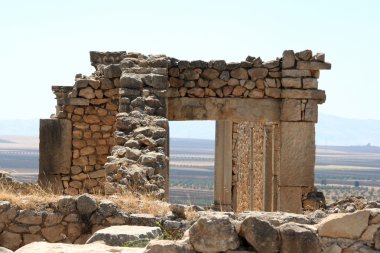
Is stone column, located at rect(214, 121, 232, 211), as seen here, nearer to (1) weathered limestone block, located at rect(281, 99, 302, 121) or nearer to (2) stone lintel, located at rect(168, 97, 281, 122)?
(2) stone lintel, located at rect(168, 97, 281, 122)

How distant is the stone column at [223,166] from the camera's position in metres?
19.3

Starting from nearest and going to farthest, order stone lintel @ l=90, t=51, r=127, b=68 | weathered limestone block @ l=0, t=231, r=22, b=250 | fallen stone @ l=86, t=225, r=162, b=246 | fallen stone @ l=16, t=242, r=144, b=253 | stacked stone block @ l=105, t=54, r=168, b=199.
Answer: fallen stone @ l=16, t=242, r=144, b=253 → fallen stone @ l=86, t=225, r=162, b=246 → weathered limestone block @ l=0, t=231, r=22, b=250 → stacked stone block @ l=105, t=54, r=168, b=199 → stone lintel @ l=90, t=51, r=127, b=68

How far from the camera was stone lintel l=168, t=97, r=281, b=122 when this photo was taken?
14445 mm

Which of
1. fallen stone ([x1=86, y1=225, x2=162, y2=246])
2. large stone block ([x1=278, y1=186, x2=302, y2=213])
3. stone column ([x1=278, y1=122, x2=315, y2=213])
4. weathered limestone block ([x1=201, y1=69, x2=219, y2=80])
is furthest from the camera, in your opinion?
weathered limestone block ([x1=201, y1=69, x2=219, y2=80])

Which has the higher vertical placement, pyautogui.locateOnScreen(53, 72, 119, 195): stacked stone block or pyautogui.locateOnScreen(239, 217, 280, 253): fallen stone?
pyautogui.locateOnScreen(53, 72, 119, 195): stacked stone block

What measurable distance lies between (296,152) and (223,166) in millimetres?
5055

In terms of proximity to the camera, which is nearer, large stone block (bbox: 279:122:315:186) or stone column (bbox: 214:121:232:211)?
large stone block (bbox: 279:122:315:186)

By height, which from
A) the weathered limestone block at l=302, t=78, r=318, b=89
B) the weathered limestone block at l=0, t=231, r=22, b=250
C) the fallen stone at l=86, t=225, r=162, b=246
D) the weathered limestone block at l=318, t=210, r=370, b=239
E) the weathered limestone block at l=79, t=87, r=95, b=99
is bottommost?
the weathered limestone block at l=0, t=231, r=22, b=250

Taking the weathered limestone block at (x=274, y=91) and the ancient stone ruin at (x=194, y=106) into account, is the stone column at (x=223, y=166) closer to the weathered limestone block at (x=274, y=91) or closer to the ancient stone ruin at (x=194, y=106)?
the ancient stone ruin at (x=194, y=106)

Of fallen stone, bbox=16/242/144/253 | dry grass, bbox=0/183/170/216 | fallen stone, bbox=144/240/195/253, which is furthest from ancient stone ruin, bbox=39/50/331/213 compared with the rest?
fallen stone, bbox=144/240/195/253

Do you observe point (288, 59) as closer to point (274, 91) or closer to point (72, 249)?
point (274, 91)

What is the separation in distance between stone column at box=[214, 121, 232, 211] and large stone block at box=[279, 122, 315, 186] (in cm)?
488

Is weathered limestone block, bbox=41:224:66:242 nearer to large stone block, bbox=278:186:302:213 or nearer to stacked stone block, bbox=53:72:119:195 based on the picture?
stacked stone block, bbox=53:72:119:195

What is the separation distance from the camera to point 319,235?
19.5 ft
